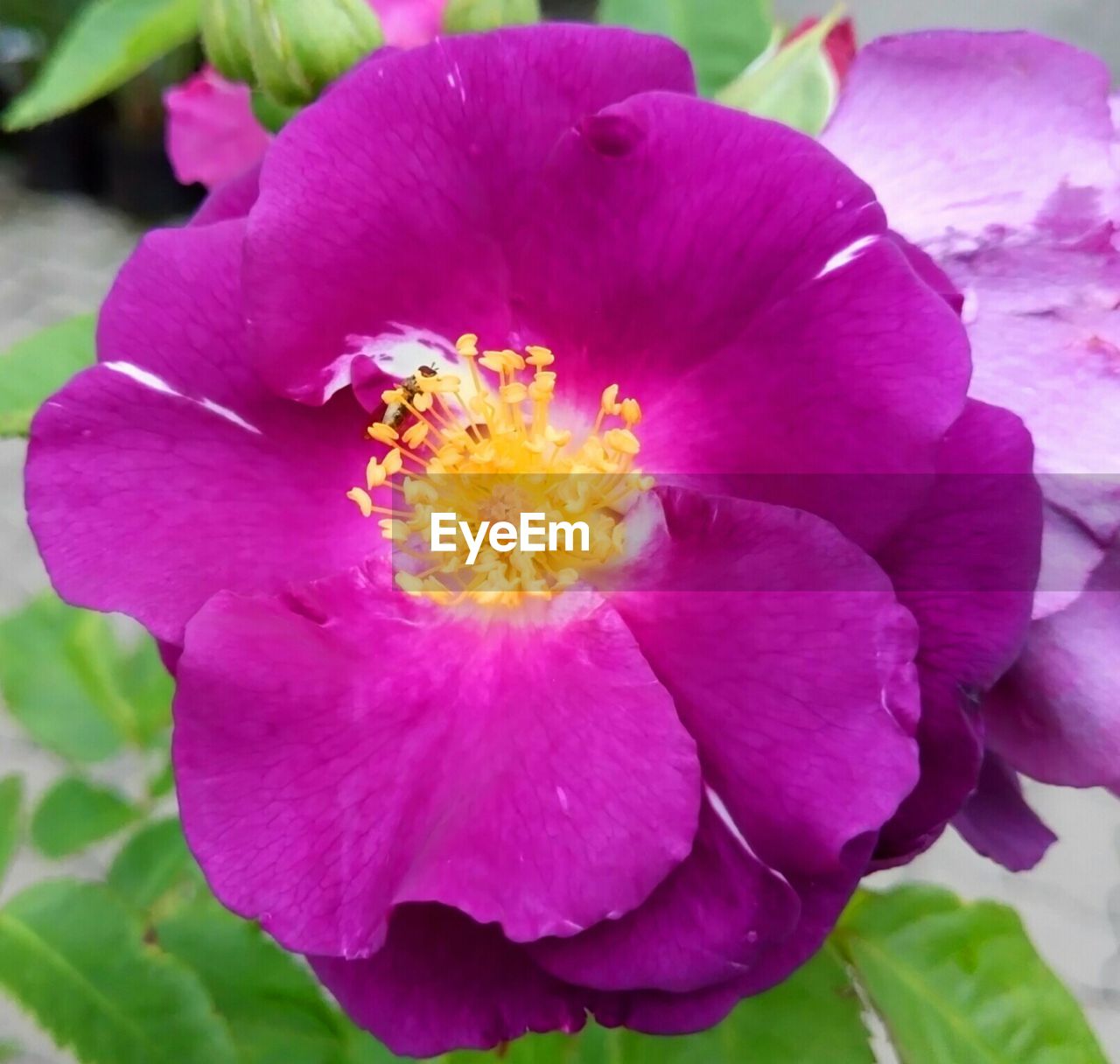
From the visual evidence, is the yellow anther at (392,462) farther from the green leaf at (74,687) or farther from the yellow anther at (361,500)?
the green leaf at (74,687)

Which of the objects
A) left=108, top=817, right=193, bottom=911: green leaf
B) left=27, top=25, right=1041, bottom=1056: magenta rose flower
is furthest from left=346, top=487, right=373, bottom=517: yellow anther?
left=108, top=817, right=193, bottom=911: green leaf

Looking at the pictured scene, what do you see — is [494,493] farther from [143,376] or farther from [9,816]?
[9,816]

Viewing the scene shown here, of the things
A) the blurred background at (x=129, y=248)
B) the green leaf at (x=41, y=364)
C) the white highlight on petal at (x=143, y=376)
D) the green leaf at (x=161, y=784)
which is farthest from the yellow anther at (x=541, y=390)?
the blurred background at (x=129, y=248)

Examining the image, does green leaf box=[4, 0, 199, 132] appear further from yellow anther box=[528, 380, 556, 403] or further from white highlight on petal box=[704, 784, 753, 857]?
white highlight on petal box=[704, 784, 753, 857]

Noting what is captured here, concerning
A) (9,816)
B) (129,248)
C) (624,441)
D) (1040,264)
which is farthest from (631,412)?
(129,248)

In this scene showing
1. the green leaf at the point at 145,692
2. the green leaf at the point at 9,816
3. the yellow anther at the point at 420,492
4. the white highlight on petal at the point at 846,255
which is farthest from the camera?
the green leaf at the point at 145,692

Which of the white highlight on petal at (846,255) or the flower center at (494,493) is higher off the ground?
the white highlight on petal at (846,255)

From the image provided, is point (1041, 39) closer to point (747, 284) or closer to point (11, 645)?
point (747, 284)
